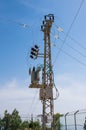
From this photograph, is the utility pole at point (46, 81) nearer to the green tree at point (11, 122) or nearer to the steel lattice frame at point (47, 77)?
the steel lattice frame at point (47, 77)

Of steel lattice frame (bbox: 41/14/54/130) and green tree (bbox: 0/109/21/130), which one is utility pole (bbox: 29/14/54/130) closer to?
steel lattice frame (bbox: 41/14/54/130)

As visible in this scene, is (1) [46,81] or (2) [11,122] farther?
(2) [11,122]

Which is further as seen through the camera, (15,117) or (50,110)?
(15,117)

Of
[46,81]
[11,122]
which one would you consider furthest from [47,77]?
[11,122]

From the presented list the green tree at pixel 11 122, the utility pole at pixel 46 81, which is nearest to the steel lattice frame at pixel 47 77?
the utility pole at pixel 46 81

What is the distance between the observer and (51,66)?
3644cm

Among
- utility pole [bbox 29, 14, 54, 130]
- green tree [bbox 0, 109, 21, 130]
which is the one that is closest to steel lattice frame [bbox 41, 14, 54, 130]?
utility pole [bbox 29, 14, 54, 130]

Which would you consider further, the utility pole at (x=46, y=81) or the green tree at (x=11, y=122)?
the green tree at (x=11, y=122)

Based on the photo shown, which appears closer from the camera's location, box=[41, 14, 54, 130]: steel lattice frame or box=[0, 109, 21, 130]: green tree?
box=[41, 14, 54, 130]: steel lattice frame

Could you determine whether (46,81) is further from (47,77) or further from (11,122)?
(11,122)

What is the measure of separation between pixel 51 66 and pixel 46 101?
3916 millimetres

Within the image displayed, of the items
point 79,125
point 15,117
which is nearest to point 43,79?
point 79,125

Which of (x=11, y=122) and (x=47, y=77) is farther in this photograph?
(x=11, y=122)

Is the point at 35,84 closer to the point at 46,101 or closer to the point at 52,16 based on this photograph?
the point at 46,101
